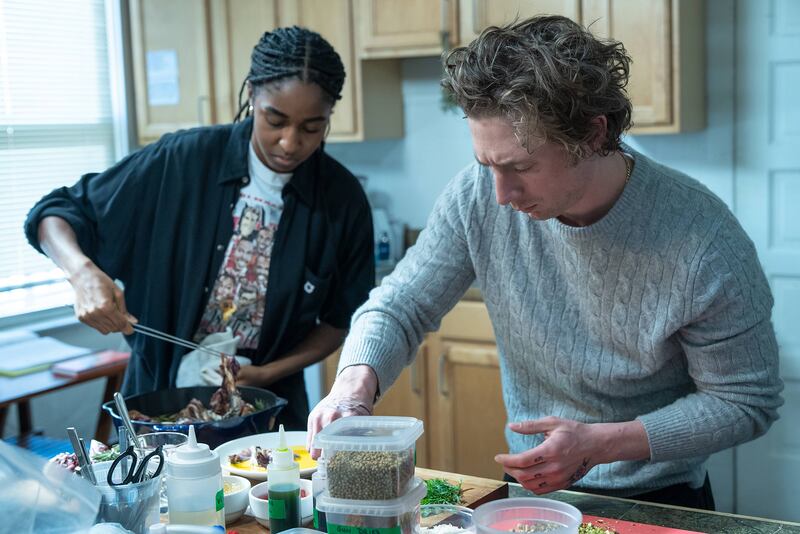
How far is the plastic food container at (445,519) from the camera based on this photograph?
50.3 inches

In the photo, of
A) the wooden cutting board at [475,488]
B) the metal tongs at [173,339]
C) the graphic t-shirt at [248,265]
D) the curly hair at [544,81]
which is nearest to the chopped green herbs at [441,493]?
the wooden cutting board at [475,488]

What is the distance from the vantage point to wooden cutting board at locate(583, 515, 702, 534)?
1313 millimetres

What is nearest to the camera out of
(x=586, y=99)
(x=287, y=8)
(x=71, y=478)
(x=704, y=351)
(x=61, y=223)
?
(x=71, y=478)

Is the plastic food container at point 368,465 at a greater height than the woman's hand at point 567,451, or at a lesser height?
greater

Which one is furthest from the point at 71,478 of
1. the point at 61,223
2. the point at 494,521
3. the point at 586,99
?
the point at 61,223

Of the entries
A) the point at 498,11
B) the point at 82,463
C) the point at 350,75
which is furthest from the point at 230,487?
the point at 350,75

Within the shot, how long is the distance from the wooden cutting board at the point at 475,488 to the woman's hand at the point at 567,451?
2.0 inches

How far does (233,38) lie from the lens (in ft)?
12.0

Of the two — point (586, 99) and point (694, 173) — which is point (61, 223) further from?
point (694, 173)

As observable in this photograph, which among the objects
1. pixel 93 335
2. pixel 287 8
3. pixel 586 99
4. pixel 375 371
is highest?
pixel 287 8

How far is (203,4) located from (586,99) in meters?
2.60

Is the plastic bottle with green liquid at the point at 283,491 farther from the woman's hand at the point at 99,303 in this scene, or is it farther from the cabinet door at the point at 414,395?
the cabinet door at the point at 414,395

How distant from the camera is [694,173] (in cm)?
317

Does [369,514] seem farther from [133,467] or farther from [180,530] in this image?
[133,467]
